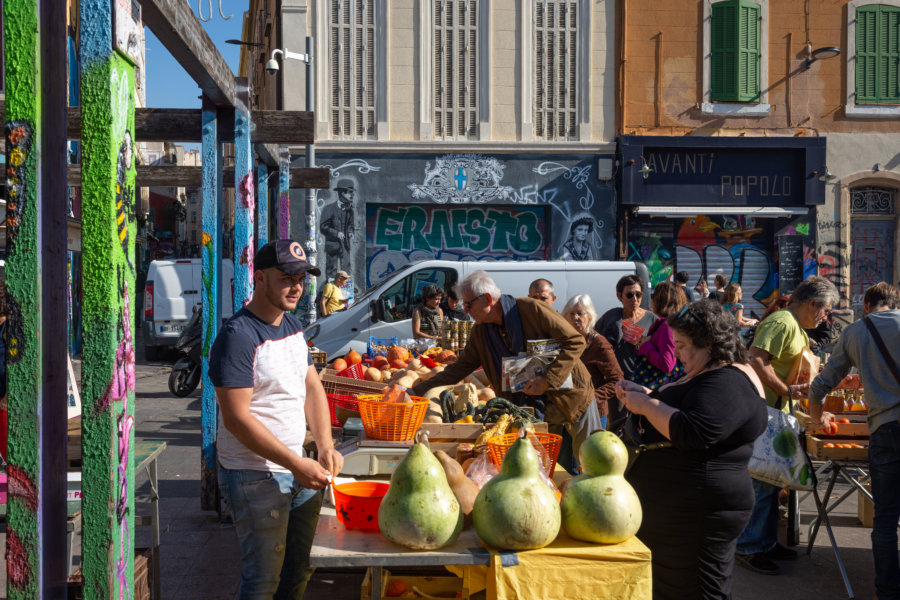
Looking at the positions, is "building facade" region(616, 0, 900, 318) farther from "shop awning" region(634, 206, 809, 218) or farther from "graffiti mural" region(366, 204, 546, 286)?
"graffiti mural" region(366, 204, 546, 286)

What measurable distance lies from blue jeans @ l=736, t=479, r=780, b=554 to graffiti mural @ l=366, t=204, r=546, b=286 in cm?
1259

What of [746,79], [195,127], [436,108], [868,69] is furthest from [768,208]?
[195,127]

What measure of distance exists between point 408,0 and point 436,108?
2.43m

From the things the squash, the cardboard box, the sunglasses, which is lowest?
the cardboard box

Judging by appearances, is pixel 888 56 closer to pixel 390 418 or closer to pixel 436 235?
pixel 436 235

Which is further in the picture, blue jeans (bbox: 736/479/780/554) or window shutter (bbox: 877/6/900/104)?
window shutter (bbox: 877/6/900/104)

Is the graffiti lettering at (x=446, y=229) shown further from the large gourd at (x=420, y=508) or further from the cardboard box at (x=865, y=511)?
the large gourd at (x=420, y=508)

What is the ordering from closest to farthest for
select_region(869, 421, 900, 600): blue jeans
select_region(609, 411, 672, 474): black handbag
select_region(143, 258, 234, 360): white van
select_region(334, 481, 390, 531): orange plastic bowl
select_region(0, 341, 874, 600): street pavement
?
select_region(334, 481, 390, 531): orange plastic bowl
select_region(609, 411, 672, 474): black handbag
select_region(869, 421, 900, 600): blue jeans
select_region(0, 341, 874, 600): street pavement
select_region(143, 258, 234, 360): white van

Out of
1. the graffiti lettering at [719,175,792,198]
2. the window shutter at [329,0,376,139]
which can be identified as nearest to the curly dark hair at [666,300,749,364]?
the window shutter at [329,0,376,139]

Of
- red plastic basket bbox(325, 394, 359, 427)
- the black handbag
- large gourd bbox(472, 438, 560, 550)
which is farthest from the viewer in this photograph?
red plastic basket bbox(325, 394, 359, 427)

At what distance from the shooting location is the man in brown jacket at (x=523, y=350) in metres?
5.01

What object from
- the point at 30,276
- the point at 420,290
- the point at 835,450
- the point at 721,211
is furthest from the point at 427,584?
the point at 721,211

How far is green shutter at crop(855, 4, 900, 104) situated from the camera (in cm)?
1811

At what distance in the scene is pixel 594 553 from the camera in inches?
111
